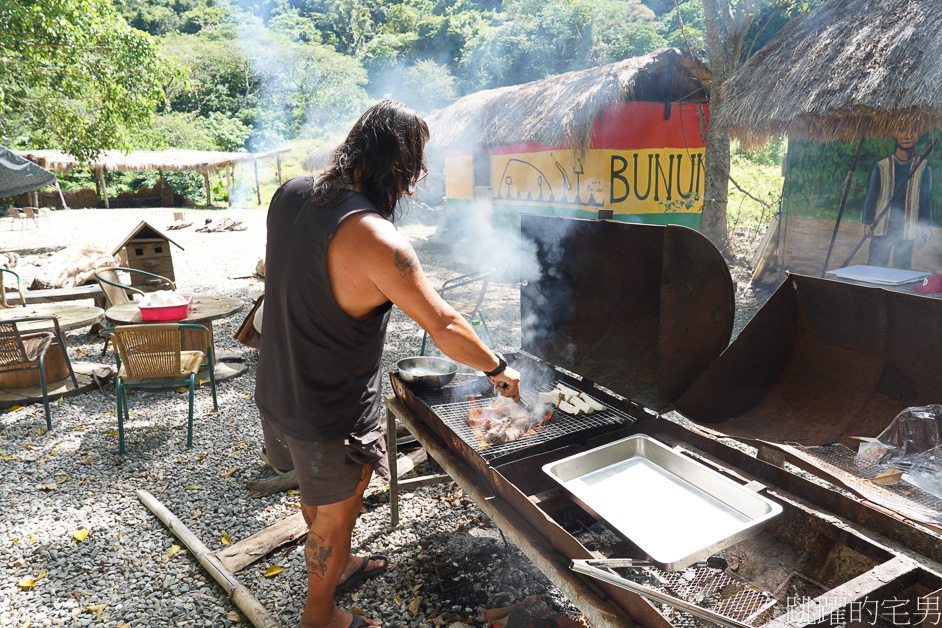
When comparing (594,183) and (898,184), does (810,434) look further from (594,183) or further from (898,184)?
(594,183)

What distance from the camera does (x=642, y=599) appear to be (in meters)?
1.40

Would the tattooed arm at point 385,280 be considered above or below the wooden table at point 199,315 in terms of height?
above

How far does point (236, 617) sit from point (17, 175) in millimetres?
12194

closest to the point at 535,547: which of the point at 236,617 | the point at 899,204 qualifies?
the point at 236,617

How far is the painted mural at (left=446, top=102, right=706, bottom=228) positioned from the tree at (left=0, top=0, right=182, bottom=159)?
25.7 ft

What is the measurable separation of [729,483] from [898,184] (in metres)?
7.62

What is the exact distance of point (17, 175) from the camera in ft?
36.2

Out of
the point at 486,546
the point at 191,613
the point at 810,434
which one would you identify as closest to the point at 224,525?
the point at 191,613

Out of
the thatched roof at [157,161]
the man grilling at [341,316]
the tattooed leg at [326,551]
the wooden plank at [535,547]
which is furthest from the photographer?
the thatched roof at [157,161]

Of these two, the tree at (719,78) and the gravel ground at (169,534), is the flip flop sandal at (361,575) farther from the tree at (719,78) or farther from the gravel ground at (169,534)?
the tree at (719,78)

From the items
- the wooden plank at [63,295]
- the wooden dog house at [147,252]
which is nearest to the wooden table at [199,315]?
the wooden plank at [63,295]

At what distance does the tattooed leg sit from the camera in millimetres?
2279

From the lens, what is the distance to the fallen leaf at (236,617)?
2668 millimetres

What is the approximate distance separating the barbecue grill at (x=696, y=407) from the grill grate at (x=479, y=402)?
0.5 inches
